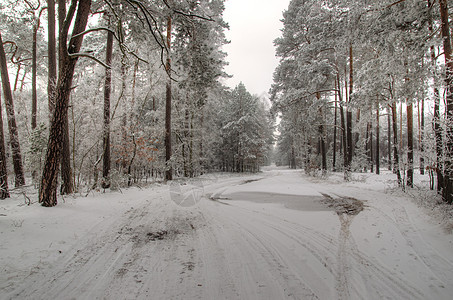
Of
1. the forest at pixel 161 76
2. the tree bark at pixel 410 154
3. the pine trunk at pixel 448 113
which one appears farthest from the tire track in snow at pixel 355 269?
the tree bark at pixel 410 154

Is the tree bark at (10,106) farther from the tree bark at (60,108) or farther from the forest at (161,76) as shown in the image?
the tree bark at (60,108)

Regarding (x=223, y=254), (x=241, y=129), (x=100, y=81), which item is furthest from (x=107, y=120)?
(x=241, y=129)

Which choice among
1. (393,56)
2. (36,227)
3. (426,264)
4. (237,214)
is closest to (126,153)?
(36,227)

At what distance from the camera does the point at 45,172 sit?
16.7 ft

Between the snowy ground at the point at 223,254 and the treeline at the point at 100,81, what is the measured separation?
2.12 m

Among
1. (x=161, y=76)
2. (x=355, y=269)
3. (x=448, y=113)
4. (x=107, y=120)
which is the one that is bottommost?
(x=355, y=269)

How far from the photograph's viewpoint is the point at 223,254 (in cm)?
327

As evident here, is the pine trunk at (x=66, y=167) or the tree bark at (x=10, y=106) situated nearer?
the pine trunk at (x=66, y=167)

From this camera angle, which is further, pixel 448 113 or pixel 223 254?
pixel 448 113

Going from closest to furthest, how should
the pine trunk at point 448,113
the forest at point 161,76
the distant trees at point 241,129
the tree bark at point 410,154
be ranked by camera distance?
the pine trunk at point 448,113
the forest at point 161,76
the tree bark at point 410,154
the distant trees at point 241,129

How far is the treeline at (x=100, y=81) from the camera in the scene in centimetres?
531

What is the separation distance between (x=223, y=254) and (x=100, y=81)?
10645 mm

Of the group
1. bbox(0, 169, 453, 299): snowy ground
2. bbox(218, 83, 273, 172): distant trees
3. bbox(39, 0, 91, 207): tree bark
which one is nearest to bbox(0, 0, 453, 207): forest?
bbox(39, 0, 91, 207): tree bark

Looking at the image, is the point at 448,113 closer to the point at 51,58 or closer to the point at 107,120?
the point at 107,120
